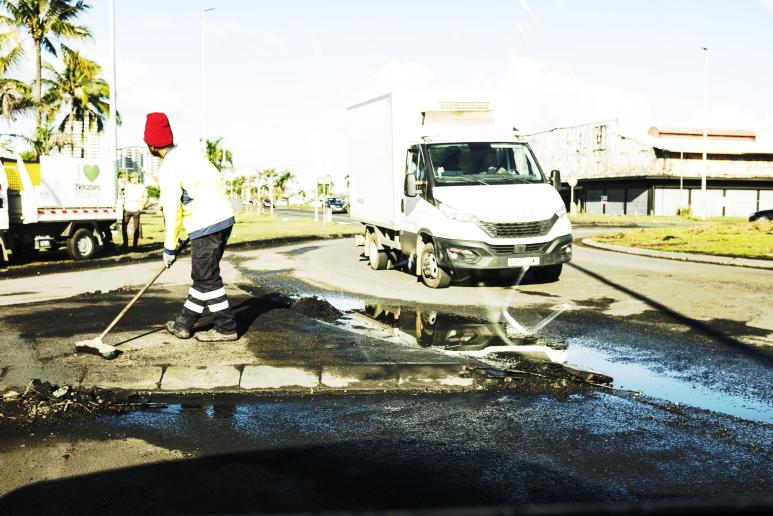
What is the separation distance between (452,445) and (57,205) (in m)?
16.0

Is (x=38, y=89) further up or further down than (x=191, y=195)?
further up

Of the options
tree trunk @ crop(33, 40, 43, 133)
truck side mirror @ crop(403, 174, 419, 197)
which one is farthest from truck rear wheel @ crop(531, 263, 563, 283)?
tree trunk @ crop(33, 40, 43, 133)

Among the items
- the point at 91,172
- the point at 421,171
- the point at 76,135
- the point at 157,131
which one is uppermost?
the point at 76,135

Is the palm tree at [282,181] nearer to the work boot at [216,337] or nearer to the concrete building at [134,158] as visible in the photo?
the concrete building at [134,158]

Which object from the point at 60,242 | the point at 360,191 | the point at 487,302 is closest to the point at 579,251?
the point at 360,191

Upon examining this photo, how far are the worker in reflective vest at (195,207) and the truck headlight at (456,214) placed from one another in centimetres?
496

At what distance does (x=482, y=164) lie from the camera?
1294cm

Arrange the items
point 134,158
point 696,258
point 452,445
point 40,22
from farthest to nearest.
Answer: point 134,158
point 40,22
point 696,258
point 452,445

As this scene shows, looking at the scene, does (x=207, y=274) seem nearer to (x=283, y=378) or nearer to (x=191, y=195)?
(x=191, y=195)

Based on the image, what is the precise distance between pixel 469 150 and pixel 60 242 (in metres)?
10.9

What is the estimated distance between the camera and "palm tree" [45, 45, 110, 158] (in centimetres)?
4509

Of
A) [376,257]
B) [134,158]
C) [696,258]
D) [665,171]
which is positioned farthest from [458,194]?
[134,158]

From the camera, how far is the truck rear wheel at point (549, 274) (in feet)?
42.5

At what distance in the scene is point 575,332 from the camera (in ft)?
27.9
